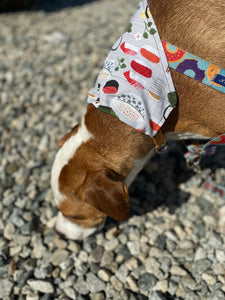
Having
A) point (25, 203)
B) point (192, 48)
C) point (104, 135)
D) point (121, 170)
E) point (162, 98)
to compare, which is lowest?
point (25, 203)

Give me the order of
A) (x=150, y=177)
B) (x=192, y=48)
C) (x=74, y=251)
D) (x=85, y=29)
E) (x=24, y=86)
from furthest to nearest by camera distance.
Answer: (x=85, y=29), (x=24, y=86), (x=150, y=177), (x=74, y=251), (x=192, y=48)

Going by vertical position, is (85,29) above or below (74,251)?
above

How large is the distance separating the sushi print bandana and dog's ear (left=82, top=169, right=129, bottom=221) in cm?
40

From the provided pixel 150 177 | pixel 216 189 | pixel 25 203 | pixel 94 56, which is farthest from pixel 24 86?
pixel 216 189

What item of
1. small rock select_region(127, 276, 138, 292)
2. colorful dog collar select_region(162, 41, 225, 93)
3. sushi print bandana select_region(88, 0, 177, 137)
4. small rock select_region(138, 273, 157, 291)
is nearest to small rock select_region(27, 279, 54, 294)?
small rock select_region(127, 276, 138, 292)

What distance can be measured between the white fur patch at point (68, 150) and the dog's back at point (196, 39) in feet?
2.13

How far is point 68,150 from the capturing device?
2420 mm

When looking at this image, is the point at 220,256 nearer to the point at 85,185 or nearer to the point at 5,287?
the point at 85,185

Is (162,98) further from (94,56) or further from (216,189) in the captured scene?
(94,56)

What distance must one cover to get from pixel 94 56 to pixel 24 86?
1.31m

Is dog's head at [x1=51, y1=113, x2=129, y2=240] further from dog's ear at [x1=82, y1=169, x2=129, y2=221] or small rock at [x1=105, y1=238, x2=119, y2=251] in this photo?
small rock at [x1=105, y1=238, x2=119, y2=251]

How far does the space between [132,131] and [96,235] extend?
4.33 feet

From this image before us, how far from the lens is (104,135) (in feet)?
7.36

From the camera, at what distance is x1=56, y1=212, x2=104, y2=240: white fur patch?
2.79 m
